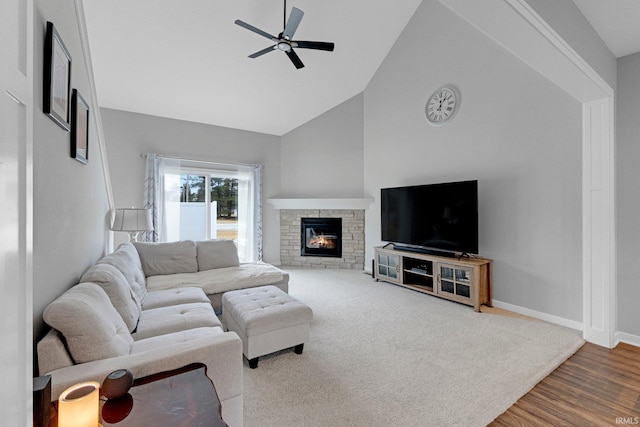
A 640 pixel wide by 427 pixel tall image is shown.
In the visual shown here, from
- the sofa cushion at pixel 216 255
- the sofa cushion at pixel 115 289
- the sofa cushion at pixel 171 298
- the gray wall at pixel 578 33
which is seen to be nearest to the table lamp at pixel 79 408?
the sofa cushion at pixel 115 289

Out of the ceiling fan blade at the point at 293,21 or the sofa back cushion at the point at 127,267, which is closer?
the sofa back cushion at the point at 127,267

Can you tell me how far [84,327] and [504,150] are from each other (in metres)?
4.16

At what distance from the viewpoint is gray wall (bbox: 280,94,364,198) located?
19.0 feet

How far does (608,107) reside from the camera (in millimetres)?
2520

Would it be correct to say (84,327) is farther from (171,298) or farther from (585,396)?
(585,396)

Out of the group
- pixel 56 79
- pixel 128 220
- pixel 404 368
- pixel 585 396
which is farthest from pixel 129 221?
pixel 585 396

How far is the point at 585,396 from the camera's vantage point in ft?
6.35

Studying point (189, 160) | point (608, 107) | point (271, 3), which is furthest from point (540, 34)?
point (189, 160)

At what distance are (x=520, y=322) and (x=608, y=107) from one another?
86.9 inches

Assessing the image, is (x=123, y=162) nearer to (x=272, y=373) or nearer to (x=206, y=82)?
(x=206, y=82)

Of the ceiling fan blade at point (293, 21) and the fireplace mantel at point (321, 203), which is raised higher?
the ceiling fan blade at point (293, 21)

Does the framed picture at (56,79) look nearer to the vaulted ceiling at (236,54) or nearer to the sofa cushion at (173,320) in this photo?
the sofa cushion at (173,320)

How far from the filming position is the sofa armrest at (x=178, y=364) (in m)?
1.18

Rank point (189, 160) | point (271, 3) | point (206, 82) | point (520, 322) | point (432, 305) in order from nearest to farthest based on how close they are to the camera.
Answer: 1. point (520, 322)
2. point (271, 3)
3. point (432, 305)
4. point (206, 82)
5. point (189, 160)
